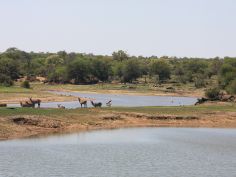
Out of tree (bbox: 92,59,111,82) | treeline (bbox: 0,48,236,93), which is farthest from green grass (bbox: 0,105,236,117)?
tree (bbox: 92,59,111,82)

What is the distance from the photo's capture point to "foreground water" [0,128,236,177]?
2553 cm

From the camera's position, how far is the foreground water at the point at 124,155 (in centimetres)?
2553

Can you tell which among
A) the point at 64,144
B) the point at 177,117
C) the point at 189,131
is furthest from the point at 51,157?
the point at 177,117

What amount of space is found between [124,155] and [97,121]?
44.9 feet

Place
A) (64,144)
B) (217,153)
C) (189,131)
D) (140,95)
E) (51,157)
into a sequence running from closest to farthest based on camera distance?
(51,157), (217,153), (64,144), (189,131), (140,95)

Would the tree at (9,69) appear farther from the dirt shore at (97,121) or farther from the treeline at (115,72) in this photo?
the dirt shore at (97,121)

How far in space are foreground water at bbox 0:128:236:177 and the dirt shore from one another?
2.11 meters

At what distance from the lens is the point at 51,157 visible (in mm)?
28969

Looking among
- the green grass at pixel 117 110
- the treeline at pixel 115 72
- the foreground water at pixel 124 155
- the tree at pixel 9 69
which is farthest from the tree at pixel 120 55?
the foreground water at pixel 124 155

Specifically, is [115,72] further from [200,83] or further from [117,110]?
[117,110]

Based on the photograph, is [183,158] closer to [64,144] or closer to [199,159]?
[199,159]

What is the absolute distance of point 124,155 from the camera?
3002cm

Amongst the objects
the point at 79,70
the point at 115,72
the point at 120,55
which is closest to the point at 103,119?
the point at 79,70

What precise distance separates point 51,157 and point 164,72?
92.9 meters
